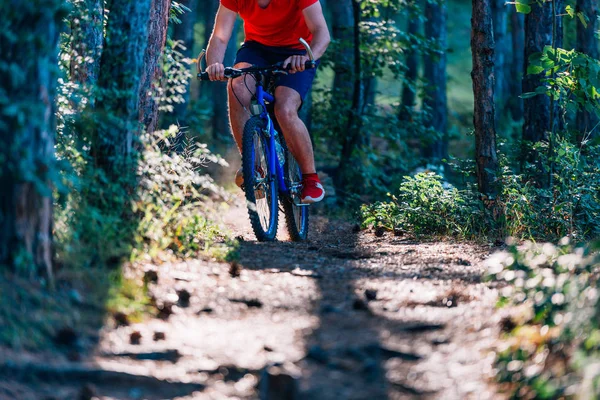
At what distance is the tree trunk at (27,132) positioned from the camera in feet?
11.8

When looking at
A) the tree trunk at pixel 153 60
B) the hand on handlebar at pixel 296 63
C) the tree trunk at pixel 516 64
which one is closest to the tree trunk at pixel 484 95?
the hand on handlebar at pixel 296 63

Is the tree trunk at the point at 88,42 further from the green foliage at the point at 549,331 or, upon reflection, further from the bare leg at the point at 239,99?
the green foliage at the point at 549,331

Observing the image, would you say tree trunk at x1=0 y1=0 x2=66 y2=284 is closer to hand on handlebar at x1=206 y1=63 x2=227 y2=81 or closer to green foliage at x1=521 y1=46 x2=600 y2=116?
hand on handlebar at x1=206 y1=63 x2=227 y2=81

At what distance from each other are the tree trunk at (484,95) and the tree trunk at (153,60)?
10.4ft

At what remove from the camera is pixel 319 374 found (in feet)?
10.6

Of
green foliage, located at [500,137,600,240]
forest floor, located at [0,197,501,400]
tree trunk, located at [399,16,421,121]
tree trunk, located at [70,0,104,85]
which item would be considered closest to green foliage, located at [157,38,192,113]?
tree trunk, located at [70,0,104,85]

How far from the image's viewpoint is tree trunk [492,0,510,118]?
1966 centimetres

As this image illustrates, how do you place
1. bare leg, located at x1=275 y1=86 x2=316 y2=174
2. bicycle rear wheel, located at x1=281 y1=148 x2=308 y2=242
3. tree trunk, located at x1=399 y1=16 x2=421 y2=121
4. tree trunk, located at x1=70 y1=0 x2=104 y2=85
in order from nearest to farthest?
tree trunk, located at x1=70 y1=0 x2=104 y2=85 → bare leg, located at x1=275 y1=86 x2=316 y2=174 → bicycle rear wheel, located at x1=281 y1=148 x2=308 y2=242 → tree trunk, located at x1=399 y1=16 x2=421 y2=121

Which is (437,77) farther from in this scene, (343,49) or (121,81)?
(121,81)

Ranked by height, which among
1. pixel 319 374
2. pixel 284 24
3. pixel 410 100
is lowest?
pixel 319 374

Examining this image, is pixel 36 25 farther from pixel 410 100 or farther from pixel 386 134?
pixel 410 100

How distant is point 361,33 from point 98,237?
876cm

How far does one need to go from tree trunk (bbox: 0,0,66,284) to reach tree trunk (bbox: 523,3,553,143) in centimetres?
625

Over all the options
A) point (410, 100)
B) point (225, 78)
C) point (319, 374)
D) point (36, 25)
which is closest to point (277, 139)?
point (225, 78)
